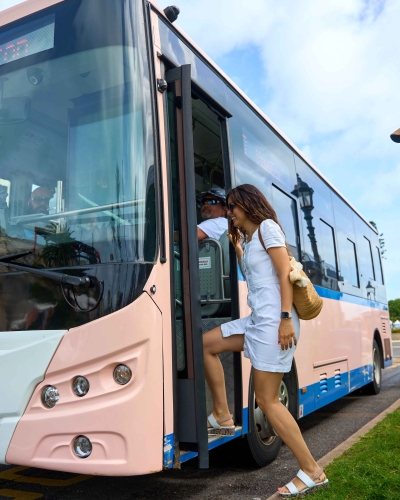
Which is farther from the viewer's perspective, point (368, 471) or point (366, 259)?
point (366, 259)

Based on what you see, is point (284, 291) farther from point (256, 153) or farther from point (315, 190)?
point (315, 190)

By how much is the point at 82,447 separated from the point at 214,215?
7.83ft

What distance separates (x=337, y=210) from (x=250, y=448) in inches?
187

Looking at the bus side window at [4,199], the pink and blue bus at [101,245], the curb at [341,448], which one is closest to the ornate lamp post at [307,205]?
the curb at [341,448]

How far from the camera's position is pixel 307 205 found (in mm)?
6965

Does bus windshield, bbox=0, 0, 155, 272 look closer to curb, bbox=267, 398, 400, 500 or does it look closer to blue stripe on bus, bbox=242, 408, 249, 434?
blue stripe on bus, bbox=242, 408, 249, 434

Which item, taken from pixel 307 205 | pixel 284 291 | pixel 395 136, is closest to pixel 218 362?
pixel 284 291

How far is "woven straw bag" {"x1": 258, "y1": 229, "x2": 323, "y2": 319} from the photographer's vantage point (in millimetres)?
3787

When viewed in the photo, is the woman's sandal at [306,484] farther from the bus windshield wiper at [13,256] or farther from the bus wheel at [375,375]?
the bus wheel at [375,375]

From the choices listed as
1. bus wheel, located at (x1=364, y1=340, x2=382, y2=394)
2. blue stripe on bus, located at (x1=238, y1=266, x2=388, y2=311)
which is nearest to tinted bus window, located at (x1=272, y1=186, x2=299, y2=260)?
blue stripe on bus, located at (x1=238, y1=266, x2=388, y2=311)

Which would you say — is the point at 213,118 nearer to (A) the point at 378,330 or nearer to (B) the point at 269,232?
(B) the point at 269,232

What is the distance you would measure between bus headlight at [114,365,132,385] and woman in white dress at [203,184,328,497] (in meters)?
0.95

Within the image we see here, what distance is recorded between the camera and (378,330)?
1053 cm

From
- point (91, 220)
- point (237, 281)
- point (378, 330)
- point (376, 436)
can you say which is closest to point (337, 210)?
point (378, 330)
